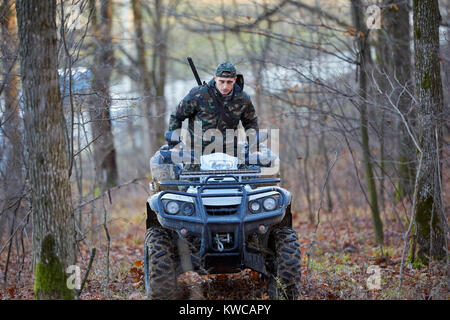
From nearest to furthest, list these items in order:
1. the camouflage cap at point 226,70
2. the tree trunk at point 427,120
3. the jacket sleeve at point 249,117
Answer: the camouflage cap at point 226,70 → the jacket sleeve at point 249,117 → the tree trunk at point 427,120

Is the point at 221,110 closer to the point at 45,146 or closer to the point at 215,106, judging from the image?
the point at 215,106

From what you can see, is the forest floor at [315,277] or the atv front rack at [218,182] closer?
the atv front rack at [218,182]

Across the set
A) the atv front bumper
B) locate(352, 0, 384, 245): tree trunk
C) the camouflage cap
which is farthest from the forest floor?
the camouflage cap

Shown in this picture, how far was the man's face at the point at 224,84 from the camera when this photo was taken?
6.47m

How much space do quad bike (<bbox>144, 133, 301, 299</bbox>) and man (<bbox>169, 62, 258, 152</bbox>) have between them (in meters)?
0.89

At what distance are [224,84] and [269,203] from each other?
170 cm

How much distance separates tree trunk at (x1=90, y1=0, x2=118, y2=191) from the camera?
7.29m

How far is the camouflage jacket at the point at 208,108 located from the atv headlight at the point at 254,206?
1.55m

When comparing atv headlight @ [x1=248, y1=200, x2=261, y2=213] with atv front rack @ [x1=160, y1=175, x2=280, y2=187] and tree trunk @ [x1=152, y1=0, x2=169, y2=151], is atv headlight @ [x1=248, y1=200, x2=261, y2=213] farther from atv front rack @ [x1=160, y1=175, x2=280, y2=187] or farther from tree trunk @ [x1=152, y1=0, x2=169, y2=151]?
tree trunk @ [x1=152, y1=0, x2=169, y2=151]

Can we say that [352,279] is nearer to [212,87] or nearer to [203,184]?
[203,184]

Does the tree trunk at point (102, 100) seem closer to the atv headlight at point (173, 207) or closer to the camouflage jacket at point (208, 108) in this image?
the camouflage jacket at point (208, 108)

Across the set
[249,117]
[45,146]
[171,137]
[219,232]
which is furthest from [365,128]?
[45,146]

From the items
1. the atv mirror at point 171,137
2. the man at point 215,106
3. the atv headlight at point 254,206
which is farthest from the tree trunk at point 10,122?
the atv headlight at point 254,206
